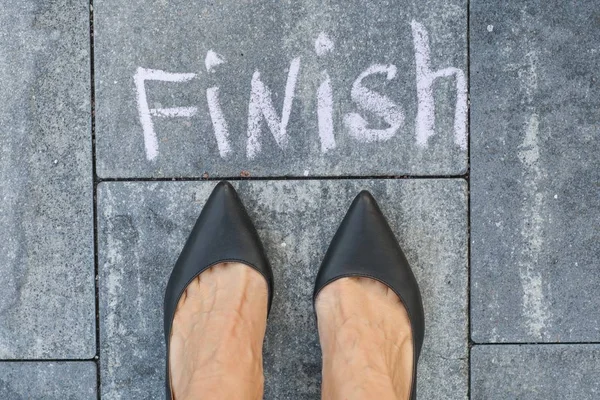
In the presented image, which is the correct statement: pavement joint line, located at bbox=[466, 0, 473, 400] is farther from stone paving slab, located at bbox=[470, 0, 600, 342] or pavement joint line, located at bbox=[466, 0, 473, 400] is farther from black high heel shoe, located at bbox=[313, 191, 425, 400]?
black high heel shoe, located at bbox=[313, 191, 425, 400]

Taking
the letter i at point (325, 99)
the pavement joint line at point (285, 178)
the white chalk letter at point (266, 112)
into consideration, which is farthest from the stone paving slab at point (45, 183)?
the letter i at point (325, 99)

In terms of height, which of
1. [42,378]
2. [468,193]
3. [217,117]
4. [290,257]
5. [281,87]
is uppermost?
[281,87]

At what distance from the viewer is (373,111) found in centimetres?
211

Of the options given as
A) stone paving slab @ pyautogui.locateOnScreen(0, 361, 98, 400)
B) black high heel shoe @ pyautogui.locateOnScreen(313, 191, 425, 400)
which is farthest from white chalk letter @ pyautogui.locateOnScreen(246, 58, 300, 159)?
stone paving slab @ pyautogui.locateOnScreen(0, 361, 98, 400)

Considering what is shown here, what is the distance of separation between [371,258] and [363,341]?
28cm

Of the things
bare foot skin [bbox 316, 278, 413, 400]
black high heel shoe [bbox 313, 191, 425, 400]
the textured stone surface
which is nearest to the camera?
bare foot skin [bbox 316, 278, 413, 400]

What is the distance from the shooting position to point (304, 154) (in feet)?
6.96

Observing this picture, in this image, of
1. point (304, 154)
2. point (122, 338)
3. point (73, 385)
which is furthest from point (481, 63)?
point (73, 385)

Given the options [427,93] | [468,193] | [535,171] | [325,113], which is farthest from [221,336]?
[535,171]

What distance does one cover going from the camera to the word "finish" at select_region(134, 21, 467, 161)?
6.91ft

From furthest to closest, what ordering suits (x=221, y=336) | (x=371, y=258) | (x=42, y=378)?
(x=42, y=378) < (x=371, y=258) < (x=221, y=336)

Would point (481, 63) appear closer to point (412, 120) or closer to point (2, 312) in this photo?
point (412, 120)

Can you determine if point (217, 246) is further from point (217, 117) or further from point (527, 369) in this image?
point (527, 369)

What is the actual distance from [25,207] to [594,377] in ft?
6.90
